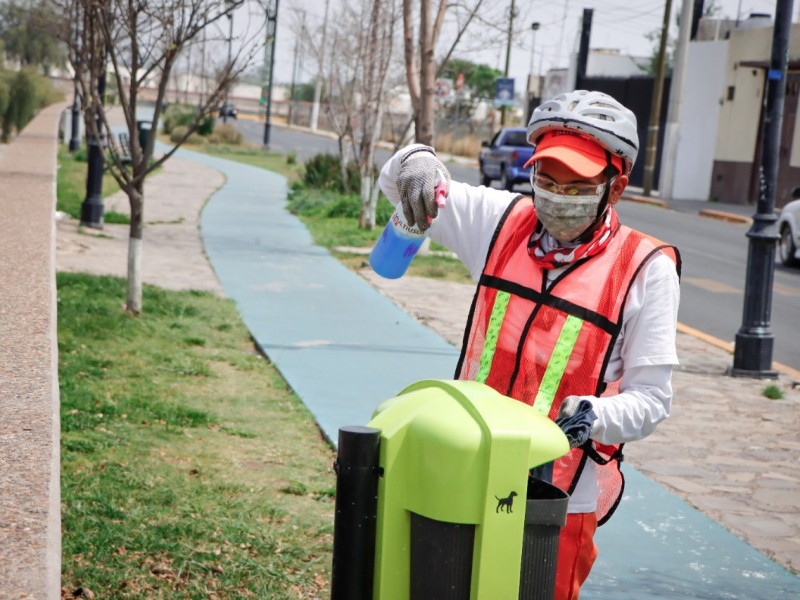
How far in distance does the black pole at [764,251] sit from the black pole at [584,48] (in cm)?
3898

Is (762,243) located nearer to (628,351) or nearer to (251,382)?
(251,382)

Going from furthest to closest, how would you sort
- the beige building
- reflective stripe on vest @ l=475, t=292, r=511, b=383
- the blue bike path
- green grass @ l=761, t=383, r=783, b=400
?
the beige building
green grass @ l=761, t=383, r=783, b=400
the blue bike path
reflective stripe on vest @ l=475, t=292, r=511, b=383

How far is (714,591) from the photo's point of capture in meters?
5.05

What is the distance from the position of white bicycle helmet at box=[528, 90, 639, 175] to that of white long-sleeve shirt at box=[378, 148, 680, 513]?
0.84ft

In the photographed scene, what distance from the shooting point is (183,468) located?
5.89m

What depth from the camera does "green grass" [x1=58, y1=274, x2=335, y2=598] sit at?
452 centimetres

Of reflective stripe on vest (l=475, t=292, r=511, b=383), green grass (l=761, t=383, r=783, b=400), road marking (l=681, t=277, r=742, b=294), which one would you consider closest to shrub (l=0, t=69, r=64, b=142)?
road marking (l=681, t=277, r=742, b=294)

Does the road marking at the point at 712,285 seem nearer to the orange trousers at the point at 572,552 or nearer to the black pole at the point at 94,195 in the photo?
the black pole at the point at 94,195

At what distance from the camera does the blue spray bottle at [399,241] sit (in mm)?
2779

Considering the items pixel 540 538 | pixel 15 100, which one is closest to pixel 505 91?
pixel 15 100

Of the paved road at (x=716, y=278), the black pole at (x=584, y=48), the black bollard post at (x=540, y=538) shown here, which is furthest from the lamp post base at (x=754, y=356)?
the black pole at (x=584, y=48)

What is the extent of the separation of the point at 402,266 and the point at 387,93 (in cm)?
1823

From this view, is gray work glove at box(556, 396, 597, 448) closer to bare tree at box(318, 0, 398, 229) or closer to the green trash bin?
the green trash bin

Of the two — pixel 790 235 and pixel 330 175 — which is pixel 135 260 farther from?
pixel 330 175
